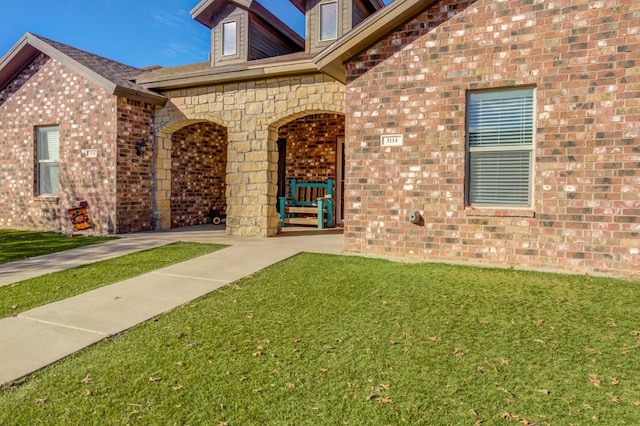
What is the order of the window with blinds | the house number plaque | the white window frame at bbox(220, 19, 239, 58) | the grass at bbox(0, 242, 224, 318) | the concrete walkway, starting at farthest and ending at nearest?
the white window frame at bbox(220, 19, 239, 58)
the house number plaque
the window with blinds
the grass at bbox(0, 242, 224, 318)
the concrete walkway

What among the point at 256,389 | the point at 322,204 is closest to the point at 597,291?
the point at 256,389

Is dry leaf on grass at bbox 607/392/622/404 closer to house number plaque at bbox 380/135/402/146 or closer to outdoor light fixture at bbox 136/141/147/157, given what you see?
house number plaque at bbox 380/135/402/146

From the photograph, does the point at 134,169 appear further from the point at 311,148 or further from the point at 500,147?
the point at 500,147

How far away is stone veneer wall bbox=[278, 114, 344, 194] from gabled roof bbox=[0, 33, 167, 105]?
407 cm

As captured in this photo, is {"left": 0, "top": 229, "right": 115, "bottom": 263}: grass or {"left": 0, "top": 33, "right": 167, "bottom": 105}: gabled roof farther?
{"left": 0, "top": 33, "right": 167, "bottom": 105}: gabled roof

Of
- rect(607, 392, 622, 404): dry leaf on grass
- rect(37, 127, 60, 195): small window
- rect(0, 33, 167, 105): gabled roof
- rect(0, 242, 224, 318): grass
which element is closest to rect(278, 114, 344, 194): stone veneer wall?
rect(0, 33, 167, 105): gabled roof

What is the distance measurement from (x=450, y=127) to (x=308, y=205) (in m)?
6.46

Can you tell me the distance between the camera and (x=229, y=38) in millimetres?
11180

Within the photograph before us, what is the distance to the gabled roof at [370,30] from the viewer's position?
6.40 metres

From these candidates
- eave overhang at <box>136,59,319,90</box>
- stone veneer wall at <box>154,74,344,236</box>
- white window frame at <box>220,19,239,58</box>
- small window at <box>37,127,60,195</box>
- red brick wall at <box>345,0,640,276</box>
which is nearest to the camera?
red brick wall at <box>345,0,640,276</box>

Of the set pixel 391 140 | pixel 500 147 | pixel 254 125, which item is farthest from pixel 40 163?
pixel 500 147

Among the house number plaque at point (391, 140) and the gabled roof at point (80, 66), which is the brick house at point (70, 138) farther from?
the house number plaque at point (391, 140)

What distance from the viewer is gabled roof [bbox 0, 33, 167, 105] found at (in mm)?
9766

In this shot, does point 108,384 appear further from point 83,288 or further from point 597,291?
point 597,291
